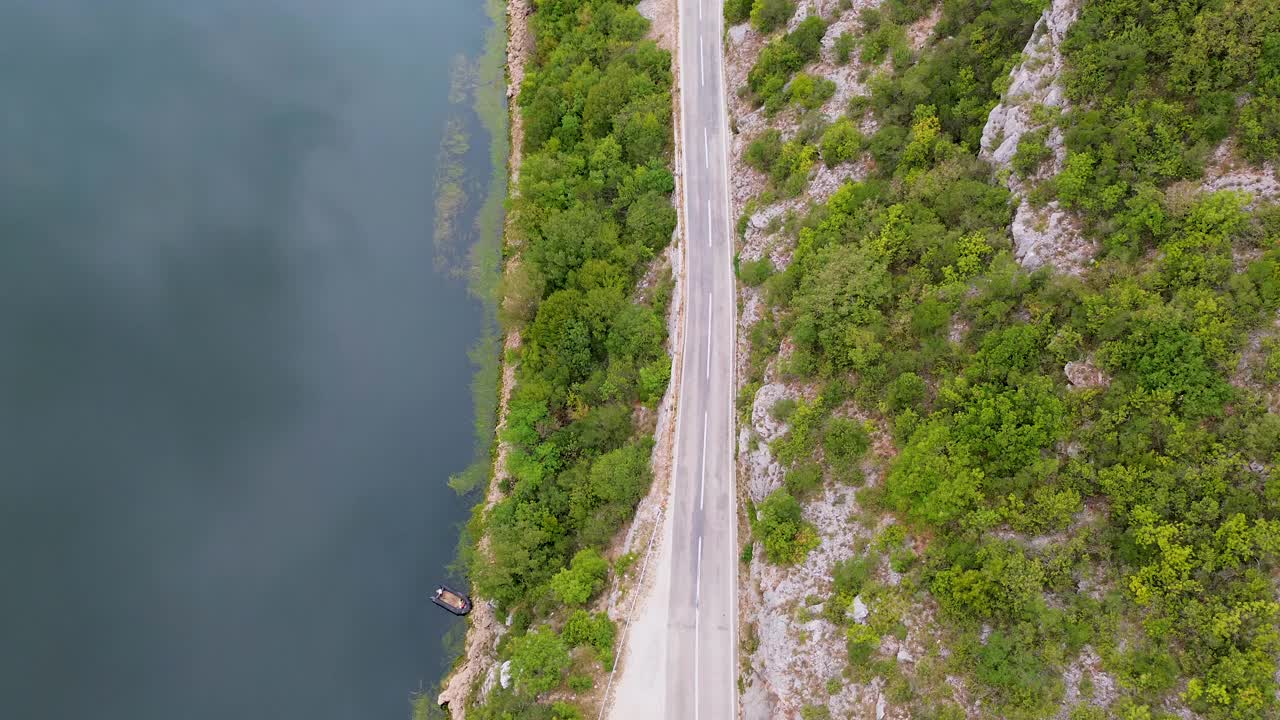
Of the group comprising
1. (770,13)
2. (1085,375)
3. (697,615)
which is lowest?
(697,615)

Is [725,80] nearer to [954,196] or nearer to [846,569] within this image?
[954,196]

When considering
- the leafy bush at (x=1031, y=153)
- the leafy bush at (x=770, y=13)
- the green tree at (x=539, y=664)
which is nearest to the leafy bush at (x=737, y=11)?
the leafy bush at (x=770, y=13)

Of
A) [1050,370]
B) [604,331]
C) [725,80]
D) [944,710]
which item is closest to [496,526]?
[604,331]

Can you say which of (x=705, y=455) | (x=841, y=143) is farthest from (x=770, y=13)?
(x=705, y=455)

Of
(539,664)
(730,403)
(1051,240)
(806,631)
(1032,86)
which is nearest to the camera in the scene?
(1051,240)

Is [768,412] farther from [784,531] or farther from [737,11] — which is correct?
[737,11]
